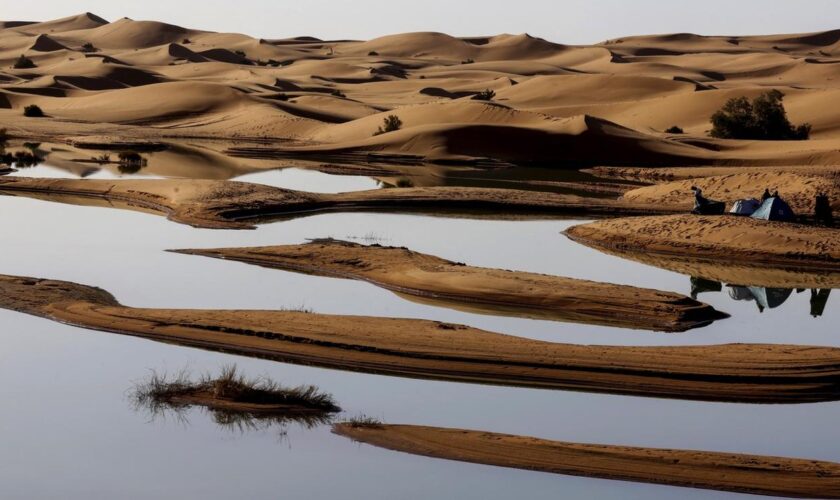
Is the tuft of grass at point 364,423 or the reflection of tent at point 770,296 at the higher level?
the reflection of tent at point 770,296

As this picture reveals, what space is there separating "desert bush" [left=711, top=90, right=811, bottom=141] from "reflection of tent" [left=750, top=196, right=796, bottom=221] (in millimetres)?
30055

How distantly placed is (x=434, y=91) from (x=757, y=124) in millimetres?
35489

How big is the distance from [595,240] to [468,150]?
22.4 metres

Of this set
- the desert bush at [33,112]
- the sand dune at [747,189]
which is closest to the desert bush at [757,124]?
the sand dune at [747,189]

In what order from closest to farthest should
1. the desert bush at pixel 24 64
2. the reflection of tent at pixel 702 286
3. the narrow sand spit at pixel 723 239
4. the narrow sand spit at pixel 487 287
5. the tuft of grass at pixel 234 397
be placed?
1. the tuft of grass at pixel 234 397
2. the narrow sand spit at pixel 487 287
3. the reflection of tent at pixel 702 286
4. the narrow sand spit at pixel 723 239
5. the desert bush at pixel 24 64

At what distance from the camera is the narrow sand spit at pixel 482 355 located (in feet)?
56.3

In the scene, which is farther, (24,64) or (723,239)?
(24,64)

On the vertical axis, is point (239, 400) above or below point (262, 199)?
below

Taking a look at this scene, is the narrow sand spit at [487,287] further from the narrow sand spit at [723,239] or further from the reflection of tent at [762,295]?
the narrow sand spit at [723,239]

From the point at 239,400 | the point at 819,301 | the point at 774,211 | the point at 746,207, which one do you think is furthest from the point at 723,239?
the point at 239,400

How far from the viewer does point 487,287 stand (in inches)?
906

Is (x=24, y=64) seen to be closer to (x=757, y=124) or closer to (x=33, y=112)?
(x=33, y=112)

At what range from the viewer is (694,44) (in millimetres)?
164125

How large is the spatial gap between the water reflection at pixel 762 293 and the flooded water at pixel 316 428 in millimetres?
92
